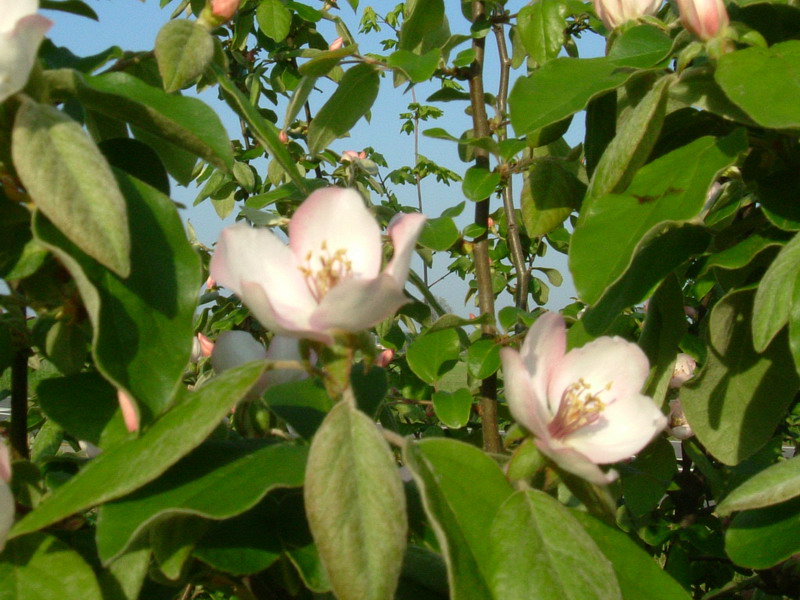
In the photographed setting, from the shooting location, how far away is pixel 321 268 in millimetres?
626

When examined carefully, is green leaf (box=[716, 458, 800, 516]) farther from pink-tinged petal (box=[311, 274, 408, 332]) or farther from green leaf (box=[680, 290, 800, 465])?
pink-tinged petal (box=[311, 274, 408, 332])

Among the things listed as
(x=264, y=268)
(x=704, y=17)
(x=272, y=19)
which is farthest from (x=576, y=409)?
(x=272, y=19)

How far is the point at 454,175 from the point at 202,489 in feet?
14.5

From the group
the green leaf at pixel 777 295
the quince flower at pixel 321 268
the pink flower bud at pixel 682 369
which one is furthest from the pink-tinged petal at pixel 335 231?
the pink flower bud at pixel 682 369

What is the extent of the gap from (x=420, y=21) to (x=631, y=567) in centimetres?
100

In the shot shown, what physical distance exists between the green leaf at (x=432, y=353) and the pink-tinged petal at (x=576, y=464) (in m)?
0.93

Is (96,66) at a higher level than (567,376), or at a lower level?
higher

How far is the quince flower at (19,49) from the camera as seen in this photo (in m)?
0.50

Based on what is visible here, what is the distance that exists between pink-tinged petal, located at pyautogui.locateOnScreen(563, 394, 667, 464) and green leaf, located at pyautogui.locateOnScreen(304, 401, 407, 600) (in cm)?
21

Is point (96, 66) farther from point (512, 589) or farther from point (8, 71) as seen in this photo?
point (512, 589)

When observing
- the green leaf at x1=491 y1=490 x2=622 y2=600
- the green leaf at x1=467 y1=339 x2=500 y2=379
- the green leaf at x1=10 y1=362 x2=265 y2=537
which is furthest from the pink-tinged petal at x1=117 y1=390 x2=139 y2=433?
the green leaf at x1=467 y1=339 x2=500 y2=379

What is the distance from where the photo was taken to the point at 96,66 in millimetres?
718

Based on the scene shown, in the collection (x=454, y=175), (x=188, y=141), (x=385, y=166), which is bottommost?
(x=454, y=175)

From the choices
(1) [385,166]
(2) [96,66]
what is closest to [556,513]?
(2) [96,66]
